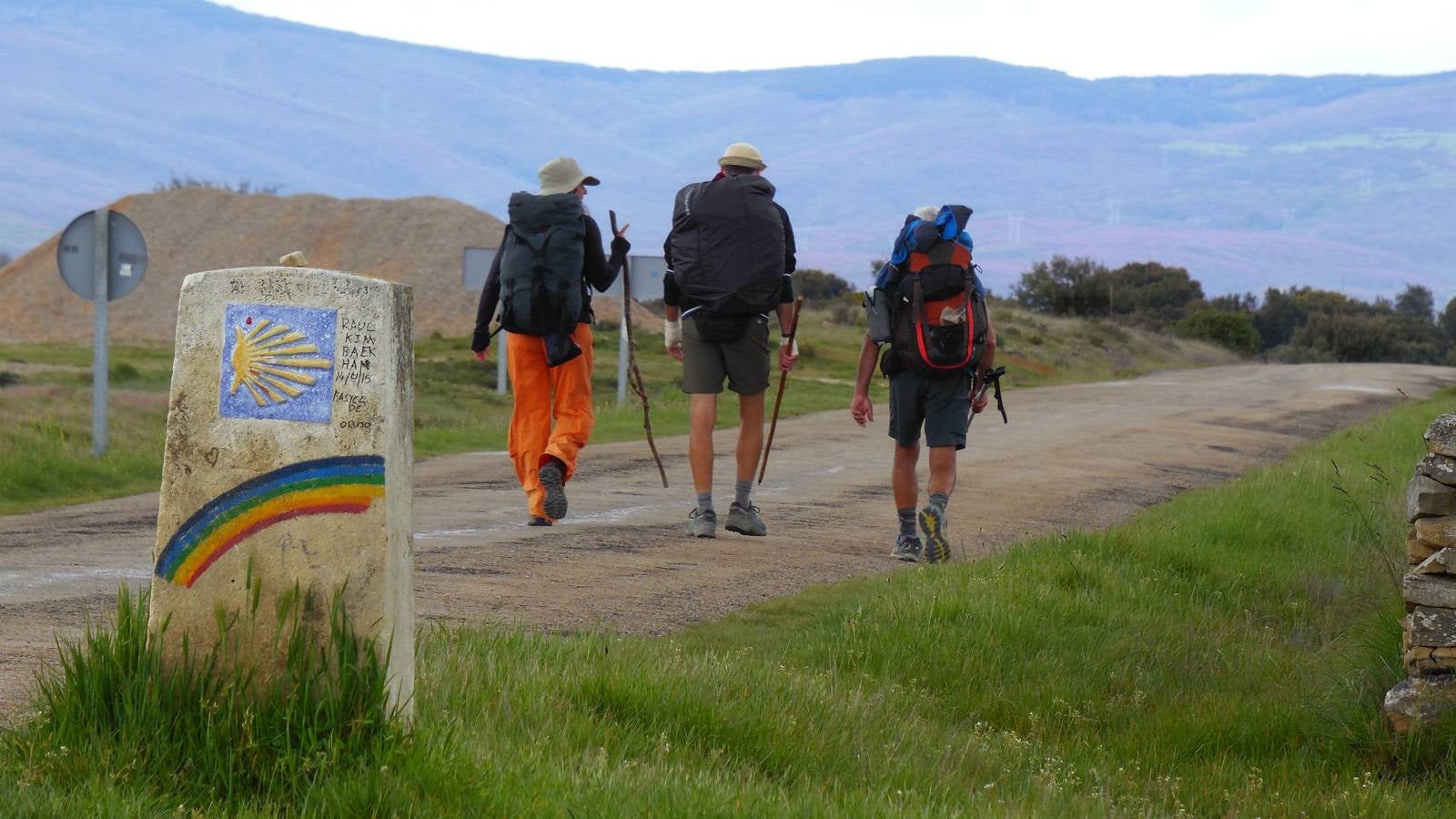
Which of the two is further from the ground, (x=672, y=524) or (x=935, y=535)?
(x=935, y=535)

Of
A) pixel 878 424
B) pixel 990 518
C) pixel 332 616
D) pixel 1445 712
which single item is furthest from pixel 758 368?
pixel 878 424

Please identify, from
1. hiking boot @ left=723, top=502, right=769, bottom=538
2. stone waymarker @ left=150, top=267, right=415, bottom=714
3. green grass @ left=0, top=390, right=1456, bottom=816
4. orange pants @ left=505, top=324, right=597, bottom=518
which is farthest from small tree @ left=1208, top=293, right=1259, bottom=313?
stone waymarker @ left=150, top=267, right=415, bottom=714

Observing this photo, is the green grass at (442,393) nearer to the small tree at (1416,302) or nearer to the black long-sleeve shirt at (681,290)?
the black long-sleeve shirt at (681,290)

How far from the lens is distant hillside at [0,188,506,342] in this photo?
44.5 m

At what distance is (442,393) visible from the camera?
26375mm

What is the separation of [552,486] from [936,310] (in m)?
2.61

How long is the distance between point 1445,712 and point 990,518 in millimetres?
5784

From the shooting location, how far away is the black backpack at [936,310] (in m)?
9.17

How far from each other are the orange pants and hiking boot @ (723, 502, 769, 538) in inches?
39.0

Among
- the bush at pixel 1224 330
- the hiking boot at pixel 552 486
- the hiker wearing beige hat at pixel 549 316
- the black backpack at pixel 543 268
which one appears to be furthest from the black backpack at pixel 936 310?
the bush at pixel 1224 330

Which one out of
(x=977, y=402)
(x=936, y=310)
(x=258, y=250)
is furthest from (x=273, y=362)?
(x=258, y=250)

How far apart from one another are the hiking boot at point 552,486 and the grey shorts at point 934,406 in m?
2.10

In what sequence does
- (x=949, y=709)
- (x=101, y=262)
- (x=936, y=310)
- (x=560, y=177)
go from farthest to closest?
(x=101, y=262), (x=560, y=177), (x=936, y=310), (x=949, y=709)

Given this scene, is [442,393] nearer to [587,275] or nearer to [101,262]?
[101,262]
